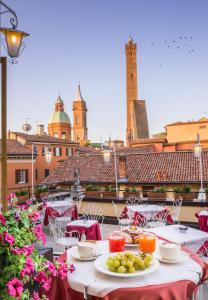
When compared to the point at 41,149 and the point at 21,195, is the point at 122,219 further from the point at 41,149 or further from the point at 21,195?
the point at 41,149

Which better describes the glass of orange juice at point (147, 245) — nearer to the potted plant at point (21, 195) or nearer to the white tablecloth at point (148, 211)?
the white tablecloth at point (148, 211)

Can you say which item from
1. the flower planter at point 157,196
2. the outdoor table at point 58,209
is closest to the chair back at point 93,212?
the outdoor table at point 58,209

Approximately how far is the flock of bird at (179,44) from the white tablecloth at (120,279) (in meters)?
16.9

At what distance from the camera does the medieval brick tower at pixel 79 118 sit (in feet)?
269

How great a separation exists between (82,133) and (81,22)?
69715mm

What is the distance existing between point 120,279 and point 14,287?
1.13 m

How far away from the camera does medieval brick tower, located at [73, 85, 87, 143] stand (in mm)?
82125

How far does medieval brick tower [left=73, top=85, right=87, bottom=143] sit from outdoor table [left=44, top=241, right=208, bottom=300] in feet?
256

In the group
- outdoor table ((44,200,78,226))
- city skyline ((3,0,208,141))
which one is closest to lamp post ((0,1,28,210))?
city skyline ((3,0,208,141))

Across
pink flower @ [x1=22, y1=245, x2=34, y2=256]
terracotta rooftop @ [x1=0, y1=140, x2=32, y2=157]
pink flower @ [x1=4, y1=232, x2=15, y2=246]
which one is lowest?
pink flower @ [x1=22, y1=245, x2=34, y2=256]

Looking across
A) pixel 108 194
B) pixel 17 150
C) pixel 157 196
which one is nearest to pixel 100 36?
pixel 108 194

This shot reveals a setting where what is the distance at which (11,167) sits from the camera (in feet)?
98.3

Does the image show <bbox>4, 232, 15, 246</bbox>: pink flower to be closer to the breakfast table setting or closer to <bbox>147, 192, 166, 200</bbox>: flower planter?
the breakfast table setting

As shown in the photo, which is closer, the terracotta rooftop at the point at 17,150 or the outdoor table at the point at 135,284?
the outdoor table at the point at 135,284
